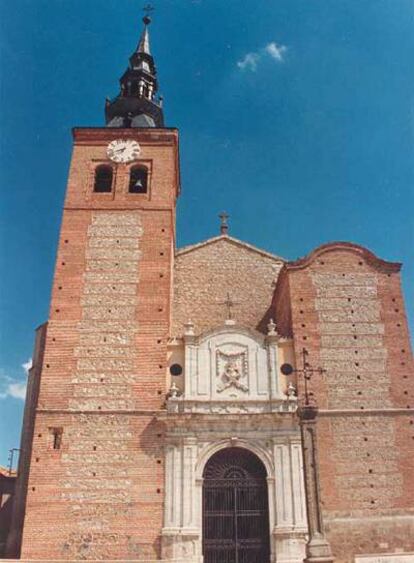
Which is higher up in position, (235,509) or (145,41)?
(145,41)

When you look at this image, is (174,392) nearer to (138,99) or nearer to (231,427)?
(231,427)

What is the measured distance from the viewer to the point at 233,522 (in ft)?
53.2

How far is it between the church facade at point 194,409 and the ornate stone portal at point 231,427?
0.13 ft

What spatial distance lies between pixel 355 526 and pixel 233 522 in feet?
11.2

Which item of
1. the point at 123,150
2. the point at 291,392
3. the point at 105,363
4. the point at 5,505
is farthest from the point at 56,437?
the point at 123,150

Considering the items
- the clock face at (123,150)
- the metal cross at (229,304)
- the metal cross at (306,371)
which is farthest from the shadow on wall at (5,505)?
the clock face at (123,150)

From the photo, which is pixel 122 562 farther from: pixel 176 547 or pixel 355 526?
pixel 355 526

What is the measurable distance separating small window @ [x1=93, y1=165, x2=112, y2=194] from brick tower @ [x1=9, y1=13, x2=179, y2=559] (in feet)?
0.13

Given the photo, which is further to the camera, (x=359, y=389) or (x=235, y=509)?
(x=359, y=389)

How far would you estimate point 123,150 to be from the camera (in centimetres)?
2205

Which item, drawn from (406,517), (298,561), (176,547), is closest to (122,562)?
(176,547)

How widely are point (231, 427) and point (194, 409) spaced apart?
1.23 meters

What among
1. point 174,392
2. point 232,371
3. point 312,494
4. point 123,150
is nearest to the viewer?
point 312,494

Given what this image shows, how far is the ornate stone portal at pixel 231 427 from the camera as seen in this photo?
15742mm
